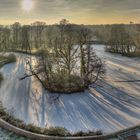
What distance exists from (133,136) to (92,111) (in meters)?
4.36

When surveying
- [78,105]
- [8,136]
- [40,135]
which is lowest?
[8,136]

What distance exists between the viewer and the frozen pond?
15.1 metres

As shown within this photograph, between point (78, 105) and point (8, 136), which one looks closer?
point (8, 136)

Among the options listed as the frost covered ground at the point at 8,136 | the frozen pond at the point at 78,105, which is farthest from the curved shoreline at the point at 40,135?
the frozen pond at the point at 78,105

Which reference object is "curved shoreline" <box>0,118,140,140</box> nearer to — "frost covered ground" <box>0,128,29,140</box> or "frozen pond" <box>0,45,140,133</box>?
"frost covered ground" <box>0,128,29,140</box>

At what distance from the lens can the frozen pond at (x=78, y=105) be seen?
1509 cm

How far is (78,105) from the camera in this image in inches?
703

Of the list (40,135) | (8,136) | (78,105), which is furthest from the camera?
(78,105)

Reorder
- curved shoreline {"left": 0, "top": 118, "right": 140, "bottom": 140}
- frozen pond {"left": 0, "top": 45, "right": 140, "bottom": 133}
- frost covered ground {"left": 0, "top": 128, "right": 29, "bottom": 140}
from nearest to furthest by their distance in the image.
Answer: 1. curved shoreline {"left": 0, "top": 118, "right": 140, "bottom": 140}
2. frost covered ground {"left": 0, "top": 128, "right": 29, "bottom": 140}
3. frozen pond {"left": 0, "top": 45, "right": 140, "bottom": 133}

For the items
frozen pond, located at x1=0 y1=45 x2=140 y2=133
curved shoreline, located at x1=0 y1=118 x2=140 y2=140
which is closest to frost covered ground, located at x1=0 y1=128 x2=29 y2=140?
curved shoreline, located at x1=0 y1=118 x2=140 y2=140

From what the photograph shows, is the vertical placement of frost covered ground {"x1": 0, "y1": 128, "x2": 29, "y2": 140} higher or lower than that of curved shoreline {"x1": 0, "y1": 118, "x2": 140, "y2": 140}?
lower

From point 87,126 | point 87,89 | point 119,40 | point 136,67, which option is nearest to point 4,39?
point 119,40

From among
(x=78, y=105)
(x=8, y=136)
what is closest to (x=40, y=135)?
(x=8, y=136)

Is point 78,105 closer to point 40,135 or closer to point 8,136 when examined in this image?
point 40,135
